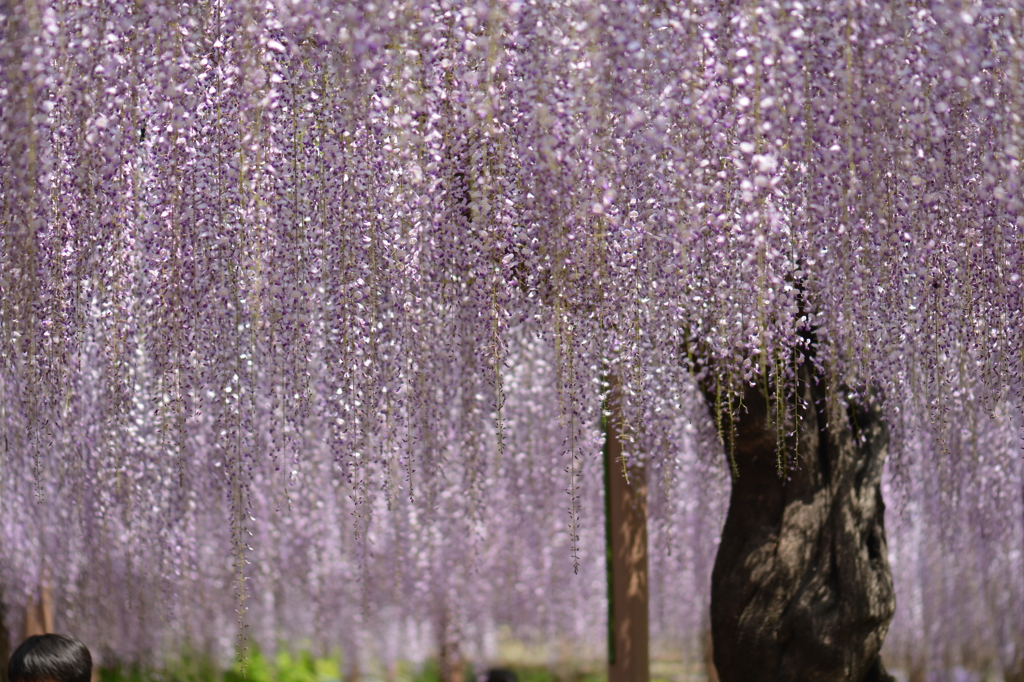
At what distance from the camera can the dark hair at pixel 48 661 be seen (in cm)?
229

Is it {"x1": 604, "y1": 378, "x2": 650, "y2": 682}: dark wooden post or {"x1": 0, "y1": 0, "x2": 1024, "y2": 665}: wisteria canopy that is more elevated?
{"x1": 0, "y1": 0, "x2": 1024, "y2": 665}: wisteria canopy

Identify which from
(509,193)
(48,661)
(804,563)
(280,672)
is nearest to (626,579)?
(804,563)

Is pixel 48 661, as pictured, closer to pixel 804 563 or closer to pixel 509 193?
pixel 509 193

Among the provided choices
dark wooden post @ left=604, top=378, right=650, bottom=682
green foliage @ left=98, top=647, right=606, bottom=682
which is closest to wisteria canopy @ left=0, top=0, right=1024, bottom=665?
dark wooden post @ left=604, top=378, right=650, bottom=682

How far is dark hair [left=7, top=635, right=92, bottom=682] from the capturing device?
229 centimetres

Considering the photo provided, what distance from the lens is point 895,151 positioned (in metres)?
3.15

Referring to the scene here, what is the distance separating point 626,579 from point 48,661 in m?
2.79

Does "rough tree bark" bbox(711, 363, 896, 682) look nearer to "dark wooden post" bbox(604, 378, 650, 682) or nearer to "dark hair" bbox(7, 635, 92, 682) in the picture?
"dark wooden post" bbox(604, 378, 650, 682)

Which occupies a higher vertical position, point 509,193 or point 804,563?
point 509,193

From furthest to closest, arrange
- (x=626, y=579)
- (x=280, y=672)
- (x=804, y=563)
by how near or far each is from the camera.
A: 1. (x=280, y=672)
2. (x=626, y=579)
3. (x=804, y=563)

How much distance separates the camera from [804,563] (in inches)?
144

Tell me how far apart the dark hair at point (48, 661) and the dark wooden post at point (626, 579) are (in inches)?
104

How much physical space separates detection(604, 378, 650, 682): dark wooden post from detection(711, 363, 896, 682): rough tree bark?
79 cm

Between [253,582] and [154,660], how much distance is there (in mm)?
875
